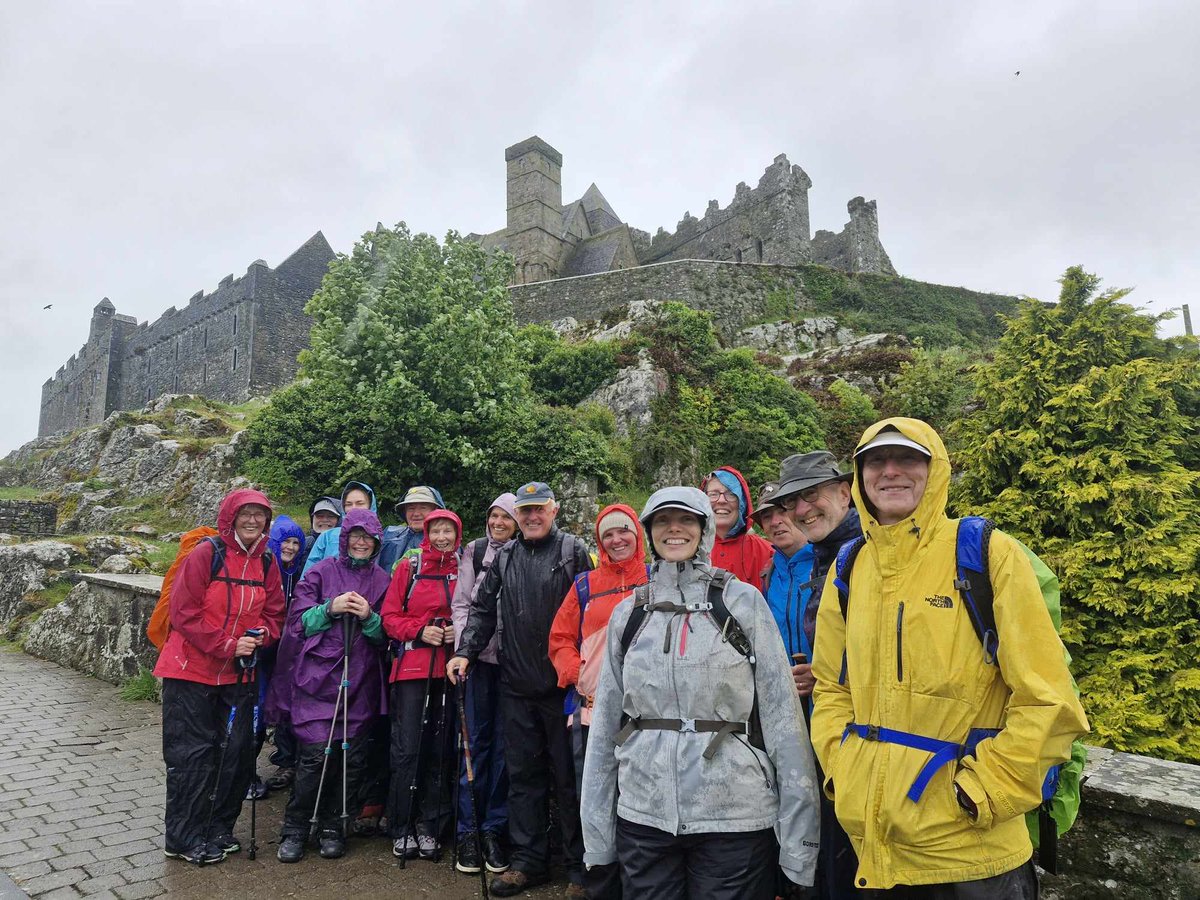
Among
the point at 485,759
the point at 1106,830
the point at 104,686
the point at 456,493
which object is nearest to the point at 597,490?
the point at 456,493

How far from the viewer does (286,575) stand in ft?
20.6

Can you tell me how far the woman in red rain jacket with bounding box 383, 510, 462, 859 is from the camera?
4.55 metres

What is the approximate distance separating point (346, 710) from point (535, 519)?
1.79m

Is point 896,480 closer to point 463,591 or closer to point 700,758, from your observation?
point 700,758

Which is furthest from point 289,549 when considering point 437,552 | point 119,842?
point 119,842

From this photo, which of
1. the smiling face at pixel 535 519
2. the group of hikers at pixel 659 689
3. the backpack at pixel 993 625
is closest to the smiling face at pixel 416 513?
the group of hikers at pixel 659 689

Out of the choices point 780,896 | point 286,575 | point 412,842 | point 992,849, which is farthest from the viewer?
point 286,575

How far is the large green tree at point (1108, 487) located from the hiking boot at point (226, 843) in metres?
6.07

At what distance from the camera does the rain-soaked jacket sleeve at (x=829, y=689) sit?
2.36 metres

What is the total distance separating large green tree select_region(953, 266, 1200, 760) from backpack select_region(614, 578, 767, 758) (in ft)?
13.4

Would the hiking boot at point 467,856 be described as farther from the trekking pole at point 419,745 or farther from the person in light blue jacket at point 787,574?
the person in light blue jacket at point 787,574

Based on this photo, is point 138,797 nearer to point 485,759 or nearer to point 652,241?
point 485,759

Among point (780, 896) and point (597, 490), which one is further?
point (597, 490)

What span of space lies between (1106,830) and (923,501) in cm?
178
